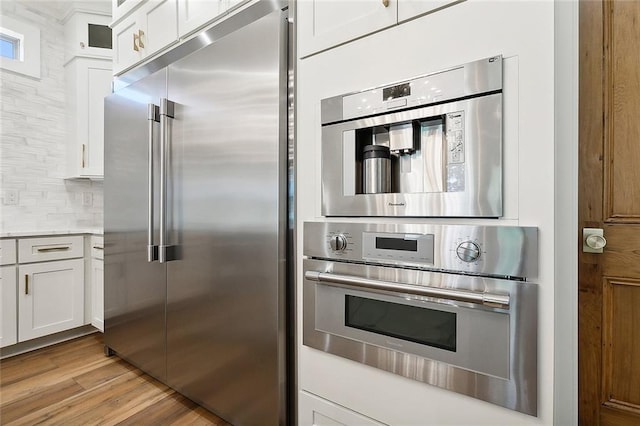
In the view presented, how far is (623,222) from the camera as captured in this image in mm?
1029

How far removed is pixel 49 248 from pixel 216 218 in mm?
2010

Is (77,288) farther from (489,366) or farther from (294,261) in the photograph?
(489,366)

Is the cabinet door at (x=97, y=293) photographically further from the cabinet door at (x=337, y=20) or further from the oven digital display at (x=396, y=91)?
the oven digital display at (x=396, y=91)

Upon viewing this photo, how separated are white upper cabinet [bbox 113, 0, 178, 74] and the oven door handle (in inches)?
63.2

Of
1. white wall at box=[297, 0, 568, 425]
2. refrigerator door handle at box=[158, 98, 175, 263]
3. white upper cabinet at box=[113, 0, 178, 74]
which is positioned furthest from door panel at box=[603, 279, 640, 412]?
white upper cabinet at box=[113, 0, 178, 74]

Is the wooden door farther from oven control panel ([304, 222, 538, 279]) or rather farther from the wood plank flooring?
the wood plank flooring

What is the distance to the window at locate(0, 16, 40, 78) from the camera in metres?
2.75

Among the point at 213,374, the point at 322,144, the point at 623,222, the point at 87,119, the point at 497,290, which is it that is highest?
the point at 87,119

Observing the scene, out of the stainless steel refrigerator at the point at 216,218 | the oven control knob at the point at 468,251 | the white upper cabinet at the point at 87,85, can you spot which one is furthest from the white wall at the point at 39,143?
the oven control knob at the point at 468,251

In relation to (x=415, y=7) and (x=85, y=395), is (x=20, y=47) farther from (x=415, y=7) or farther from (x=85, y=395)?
(x=415, y=7)

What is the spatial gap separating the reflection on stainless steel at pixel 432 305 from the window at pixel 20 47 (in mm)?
3267

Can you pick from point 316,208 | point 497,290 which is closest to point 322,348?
point 316,208

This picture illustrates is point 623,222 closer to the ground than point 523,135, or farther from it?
closer to the ground

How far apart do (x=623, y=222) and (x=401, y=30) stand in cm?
93
